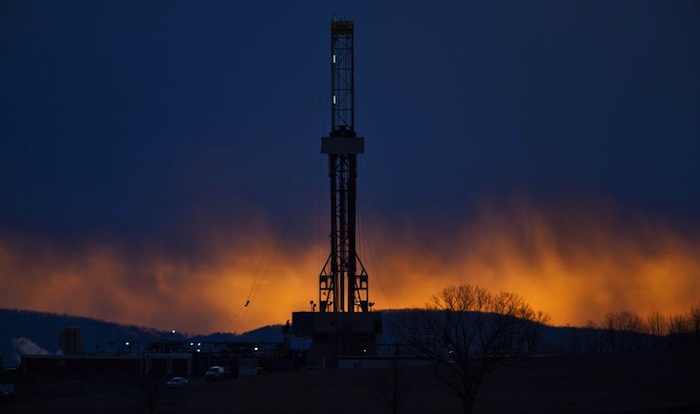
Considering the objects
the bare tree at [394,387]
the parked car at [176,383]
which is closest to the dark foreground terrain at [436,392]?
the bare tree at [394,387]

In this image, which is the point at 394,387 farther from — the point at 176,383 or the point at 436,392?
the point at 176,383

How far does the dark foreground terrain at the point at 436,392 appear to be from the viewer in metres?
51.0

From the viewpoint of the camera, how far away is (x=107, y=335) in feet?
641

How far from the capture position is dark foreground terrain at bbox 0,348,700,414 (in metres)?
51.0

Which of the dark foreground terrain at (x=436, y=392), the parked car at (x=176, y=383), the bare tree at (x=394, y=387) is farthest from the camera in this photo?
the parked car at (x=176, y=383)

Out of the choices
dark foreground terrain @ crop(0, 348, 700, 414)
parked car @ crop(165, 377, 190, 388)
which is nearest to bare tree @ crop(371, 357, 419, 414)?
dark foreground terrain @ crop(0, 348, 700, 414)

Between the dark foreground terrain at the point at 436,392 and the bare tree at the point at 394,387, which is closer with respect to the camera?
the bare tree at the point at 394,387

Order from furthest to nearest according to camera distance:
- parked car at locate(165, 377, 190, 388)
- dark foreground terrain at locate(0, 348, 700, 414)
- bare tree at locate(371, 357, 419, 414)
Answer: parked car at locate(165, 377, 190, 388), dark foreground terrain at locate(0, 348, 700, 414), bare tree at locate(371, 357, 419, 414)

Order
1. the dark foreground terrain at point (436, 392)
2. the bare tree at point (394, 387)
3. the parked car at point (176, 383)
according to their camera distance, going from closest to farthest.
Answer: the bare tree at point (394, 387) < the dark foreground terrain at point (436, 392) < the parked car at point (176, 383)

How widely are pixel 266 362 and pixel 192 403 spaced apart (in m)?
31.3

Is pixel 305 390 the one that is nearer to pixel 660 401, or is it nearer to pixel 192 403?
pixel 192 403

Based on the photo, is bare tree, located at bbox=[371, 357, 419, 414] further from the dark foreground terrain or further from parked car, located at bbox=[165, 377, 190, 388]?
parked car, located at bbox=[165, 377, 190, 388]

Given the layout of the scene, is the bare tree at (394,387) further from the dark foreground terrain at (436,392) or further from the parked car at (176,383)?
the parked car at (176,383)

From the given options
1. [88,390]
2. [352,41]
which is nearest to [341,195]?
[352,41]
